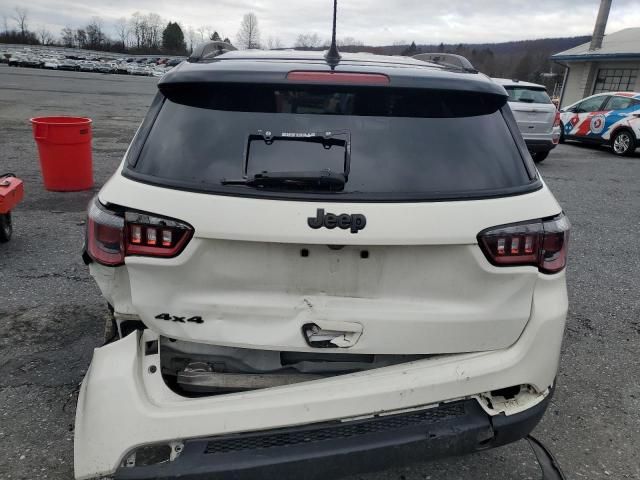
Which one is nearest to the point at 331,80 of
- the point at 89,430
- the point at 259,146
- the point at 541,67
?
the point at 259,146

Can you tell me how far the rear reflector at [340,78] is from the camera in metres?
1.94

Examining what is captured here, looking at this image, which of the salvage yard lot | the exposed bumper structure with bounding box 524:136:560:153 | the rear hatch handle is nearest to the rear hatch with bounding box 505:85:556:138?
the exposed bumper structure with bounding box 524:136:560:153

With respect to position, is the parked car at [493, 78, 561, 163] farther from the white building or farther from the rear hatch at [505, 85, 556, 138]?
the white building

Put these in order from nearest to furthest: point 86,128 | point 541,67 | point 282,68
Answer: point 282,68, point 86,128, point 541,67

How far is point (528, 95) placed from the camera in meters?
11.9

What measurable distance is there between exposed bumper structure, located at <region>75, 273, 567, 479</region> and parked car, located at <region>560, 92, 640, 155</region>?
1416 cm

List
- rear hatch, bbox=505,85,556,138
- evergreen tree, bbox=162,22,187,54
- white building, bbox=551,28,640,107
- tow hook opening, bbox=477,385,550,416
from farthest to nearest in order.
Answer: evergreen tree, bbox=162,22,187,54
white building, bbox=551,28,640,107
rear hatch, bbox=505,85,556,138
tow hook opening, bbox=477,385,550,416

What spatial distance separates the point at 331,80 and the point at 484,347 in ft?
3.77

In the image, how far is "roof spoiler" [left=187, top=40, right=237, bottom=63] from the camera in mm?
2465

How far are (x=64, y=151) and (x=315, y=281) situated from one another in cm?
640

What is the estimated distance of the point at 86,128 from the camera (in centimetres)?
712

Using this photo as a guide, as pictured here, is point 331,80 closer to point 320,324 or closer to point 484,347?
point 320,324

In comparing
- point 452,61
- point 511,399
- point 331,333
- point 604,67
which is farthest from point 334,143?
point 604,67

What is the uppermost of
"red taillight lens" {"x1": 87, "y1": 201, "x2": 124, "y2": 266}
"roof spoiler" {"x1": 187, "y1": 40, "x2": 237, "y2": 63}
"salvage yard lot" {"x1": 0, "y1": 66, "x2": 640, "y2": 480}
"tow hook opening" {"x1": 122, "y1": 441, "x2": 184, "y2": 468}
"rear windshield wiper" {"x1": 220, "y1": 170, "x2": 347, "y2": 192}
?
"roof spoiler" {"x1": 187, "y1": 40, "x2": 237, "y2": 63}
